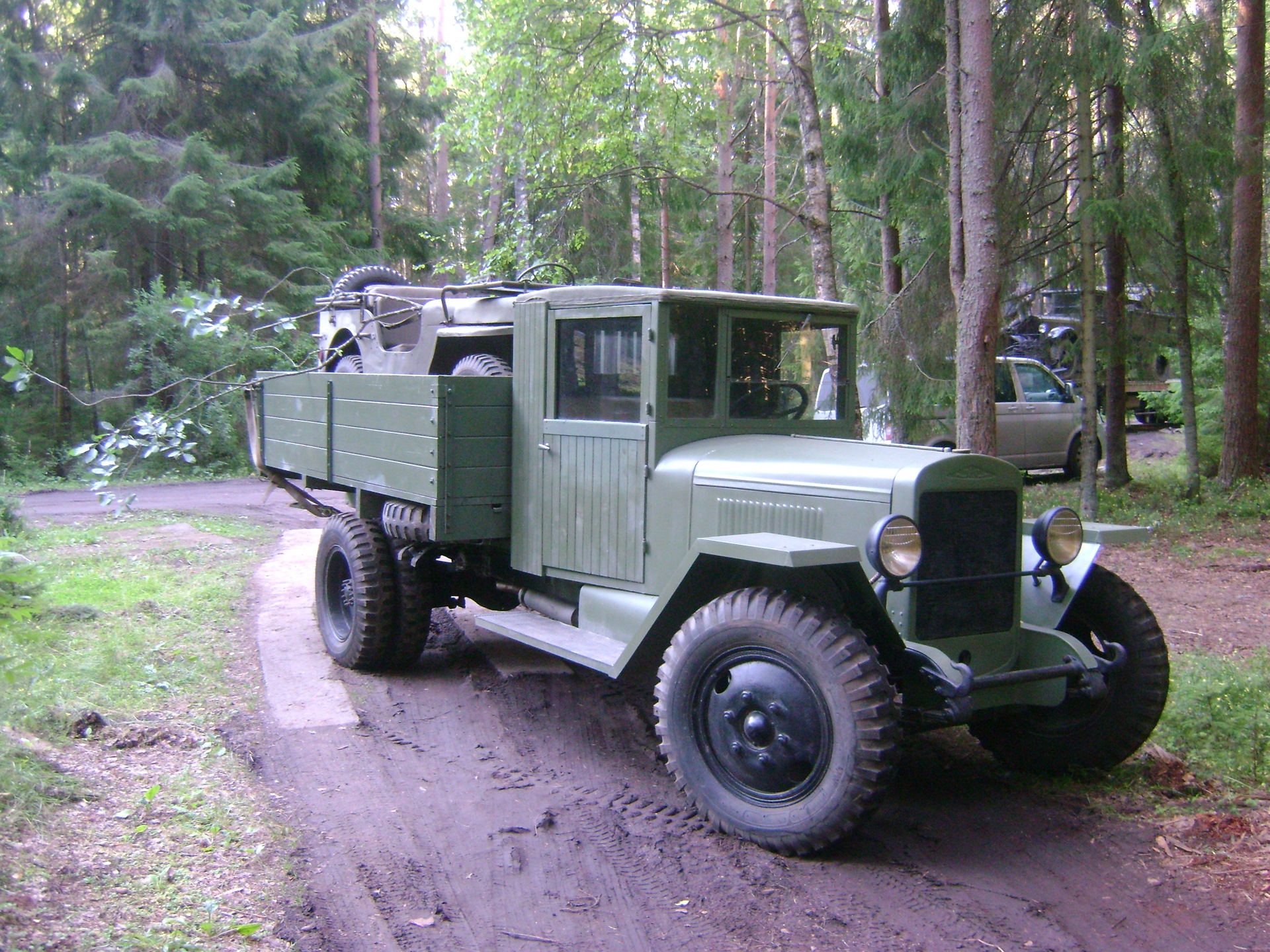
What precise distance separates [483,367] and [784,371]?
5.91ft

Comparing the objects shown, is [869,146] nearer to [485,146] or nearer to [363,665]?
[485,146]

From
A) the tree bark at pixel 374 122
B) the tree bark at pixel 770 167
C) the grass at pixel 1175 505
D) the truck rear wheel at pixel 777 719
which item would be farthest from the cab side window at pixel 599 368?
the tree bark at pixel 374 122

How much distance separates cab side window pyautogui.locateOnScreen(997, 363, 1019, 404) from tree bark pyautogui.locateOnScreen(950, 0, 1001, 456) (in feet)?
18.0

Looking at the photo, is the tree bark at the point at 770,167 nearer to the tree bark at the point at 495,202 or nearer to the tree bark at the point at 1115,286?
the tree bark at the point at 495,202

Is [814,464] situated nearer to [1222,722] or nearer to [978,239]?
[1222,722]

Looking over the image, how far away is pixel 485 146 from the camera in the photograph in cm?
1326

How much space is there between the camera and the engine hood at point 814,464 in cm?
406

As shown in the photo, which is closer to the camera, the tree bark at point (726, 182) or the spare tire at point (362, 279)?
the spare tire at point (362, 279)

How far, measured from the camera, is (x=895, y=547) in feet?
12.4

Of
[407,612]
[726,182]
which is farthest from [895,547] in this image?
[726,182]

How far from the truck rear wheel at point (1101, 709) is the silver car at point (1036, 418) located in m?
8.47

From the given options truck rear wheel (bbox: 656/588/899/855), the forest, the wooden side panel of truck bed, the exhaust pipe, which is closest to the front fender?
truck rear wheel (bbox: 656/588/899/855)

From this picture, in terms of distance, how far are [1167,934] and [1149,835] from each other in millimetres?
738

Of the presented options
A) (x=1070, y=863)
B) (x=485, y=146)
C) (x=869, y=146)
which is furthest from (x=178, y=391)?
(x=1070, y=863)
